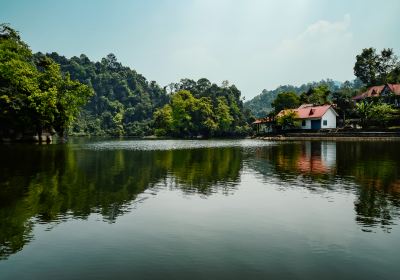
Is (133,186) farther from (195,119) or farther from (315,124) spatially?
(195,119)

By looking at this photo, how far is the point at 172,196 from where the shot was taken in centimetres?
1802

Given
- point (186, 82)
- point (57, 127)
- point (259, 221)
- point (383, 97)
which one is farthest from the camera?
point (186, 82)

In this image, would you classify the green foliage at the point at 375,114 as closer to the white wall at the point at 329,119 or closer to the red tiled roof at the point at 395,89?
the white wall at the point at 329,119

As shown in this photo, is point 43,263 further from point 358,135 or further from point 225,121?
point 225,121

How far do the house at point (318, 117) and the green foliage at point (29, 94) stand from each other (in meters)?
56.9

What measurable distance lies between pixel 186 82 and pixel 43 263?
172 metres

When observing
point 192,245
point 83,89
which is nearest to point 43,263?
point 192,245

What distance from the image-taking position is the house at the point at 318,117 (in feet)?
312

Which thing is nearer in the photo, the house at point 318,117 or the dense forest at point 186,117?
the house at point 318,117

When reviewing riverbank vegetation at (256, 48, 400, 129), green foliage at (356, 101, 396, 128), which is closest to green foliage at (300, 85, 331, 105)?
riverbank vegetation at (256, 48, 400, 129)

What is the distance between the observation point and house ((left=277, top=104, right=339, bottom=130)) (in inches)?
3745

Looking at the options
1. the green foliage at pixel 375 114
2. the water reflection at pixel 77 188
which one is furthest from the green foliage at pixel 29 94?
the green foliage at pixel 375 114

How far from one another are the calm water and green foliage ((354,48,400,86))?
4574 inches

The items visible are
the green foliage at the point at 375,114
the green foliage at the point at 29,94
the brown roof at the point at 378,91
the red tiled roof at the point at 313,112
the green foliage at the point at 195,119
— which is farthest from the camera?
the green foliage at the point at 195,119
